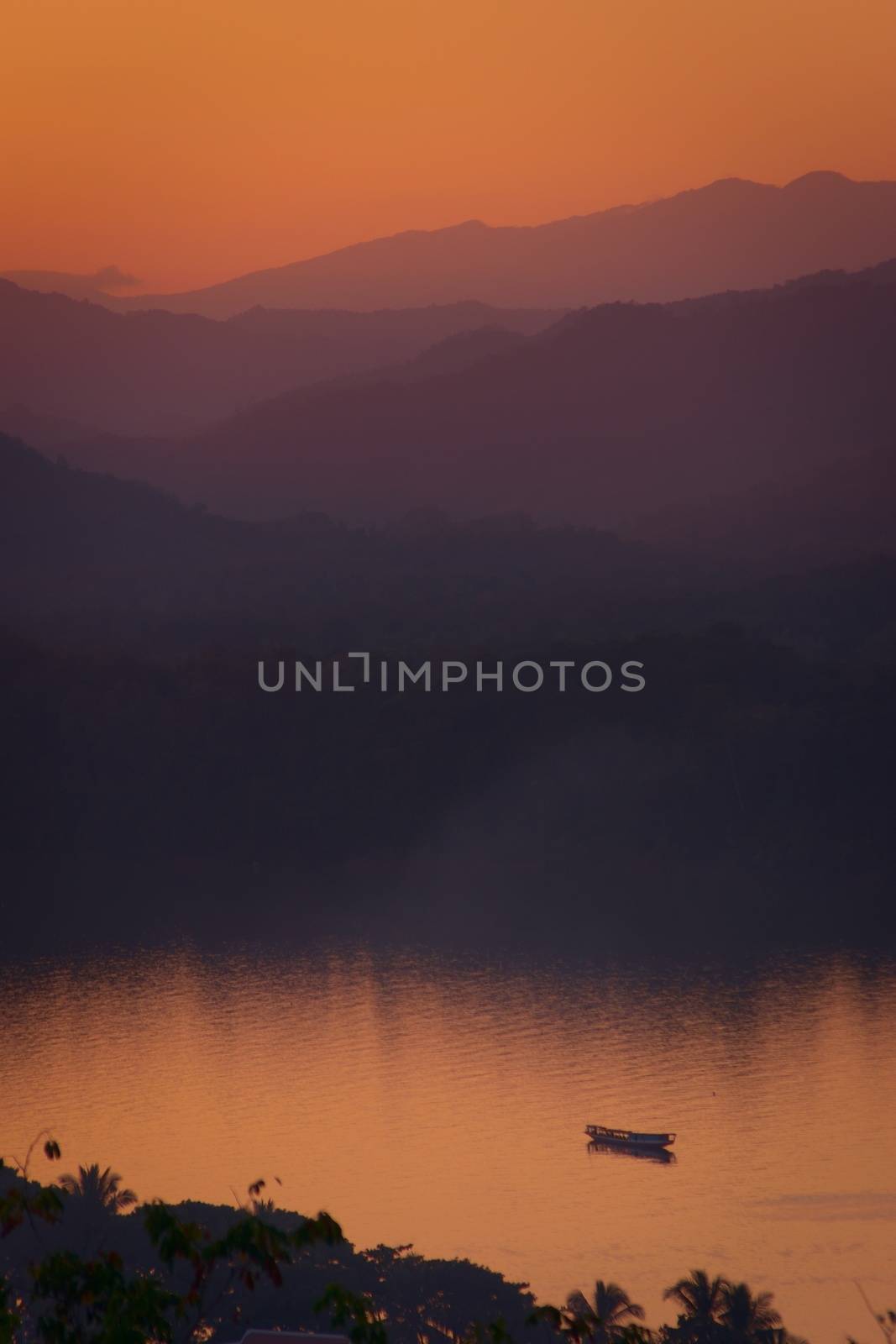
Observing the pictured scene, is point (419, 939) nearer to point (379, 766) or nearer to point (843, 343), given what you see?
point (379, 766)

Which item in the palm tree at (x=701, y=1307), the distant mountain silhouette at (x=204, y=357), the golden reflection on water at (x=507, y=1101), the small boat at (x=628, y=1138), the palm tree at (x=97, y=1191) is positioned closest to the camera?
the palm tree at (x=701, y=1307)

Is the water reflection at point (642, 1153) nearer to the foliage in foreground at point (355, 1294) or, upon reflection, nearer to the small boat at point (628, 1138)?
the small boat at point (628, 1138)

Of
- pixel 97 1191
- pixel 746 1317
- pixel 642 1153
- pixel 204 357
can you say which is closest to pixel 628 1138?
pixel 642 1153

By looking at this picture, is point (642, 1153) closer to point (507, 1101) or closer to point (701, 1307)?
point (507, 1101)

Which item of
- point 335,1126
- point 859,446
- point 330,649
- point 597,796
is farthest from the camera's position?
point 859,446

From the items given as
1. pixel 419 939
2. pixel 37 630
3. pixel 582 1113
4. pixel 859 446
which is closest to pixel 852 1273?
pixel 582 1113

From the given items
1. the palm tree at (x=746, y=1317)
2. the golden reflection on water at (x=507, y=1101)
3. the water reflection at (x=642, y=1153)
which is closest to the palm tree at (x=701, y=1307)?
the palm tree at (x=746, y=1317)
